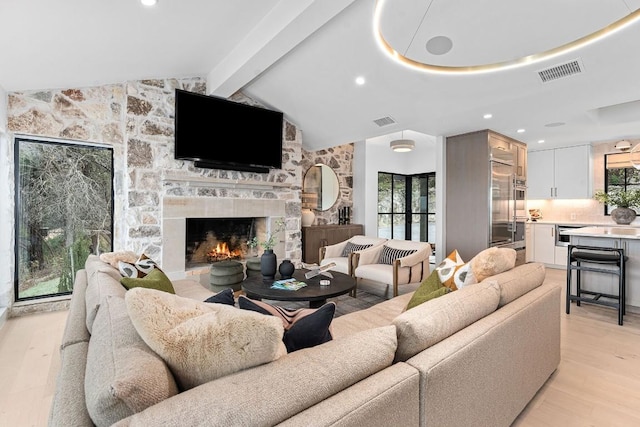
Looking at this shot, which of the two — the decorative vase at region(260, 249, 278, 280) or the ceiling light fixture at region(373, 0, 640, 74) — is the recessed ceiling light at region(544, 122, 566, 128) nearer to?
the ceiling light fixture at region(373, 0, 640, 74)

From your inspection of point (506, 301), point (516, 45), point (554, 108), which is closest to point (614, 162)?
point (554, 108)

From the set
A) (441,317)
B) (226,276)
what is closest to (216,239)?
(226,276)

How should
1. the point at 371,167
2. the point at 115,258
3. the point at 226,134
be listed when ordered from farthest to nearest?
the point at 371,167
the point at 226,134
the point at 115,258

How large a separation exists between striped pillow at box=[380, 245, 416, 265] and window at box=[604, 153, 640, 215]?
5058mm

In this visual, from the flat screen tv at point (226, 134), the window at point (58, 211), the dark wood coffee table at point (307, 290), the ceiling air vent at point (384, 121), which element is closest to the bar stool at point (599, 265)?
the dark wood coffee table at point (307, 290)

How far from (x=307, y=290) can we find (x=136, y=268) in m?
1.44

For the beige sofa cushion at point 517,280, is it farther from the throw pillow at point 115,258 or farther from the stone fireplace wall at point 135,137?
the stone fireplace wall at point 135,137

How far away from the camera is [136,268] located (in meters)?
2.61

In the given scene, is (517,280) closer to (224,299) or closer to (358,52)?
(224,299)

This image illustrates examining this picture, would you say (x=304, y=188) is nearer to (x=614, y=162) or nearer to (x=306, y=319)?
(x=306, y=319)

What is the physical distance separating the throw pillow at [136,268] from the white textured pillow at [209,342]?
5.78 feet

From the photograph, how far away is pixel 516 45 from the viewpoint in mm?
3113

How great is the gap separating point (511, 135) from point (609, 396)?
4.52 m

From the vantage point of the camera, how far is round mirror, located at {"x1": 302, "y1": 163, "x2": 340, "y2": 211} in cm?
667
